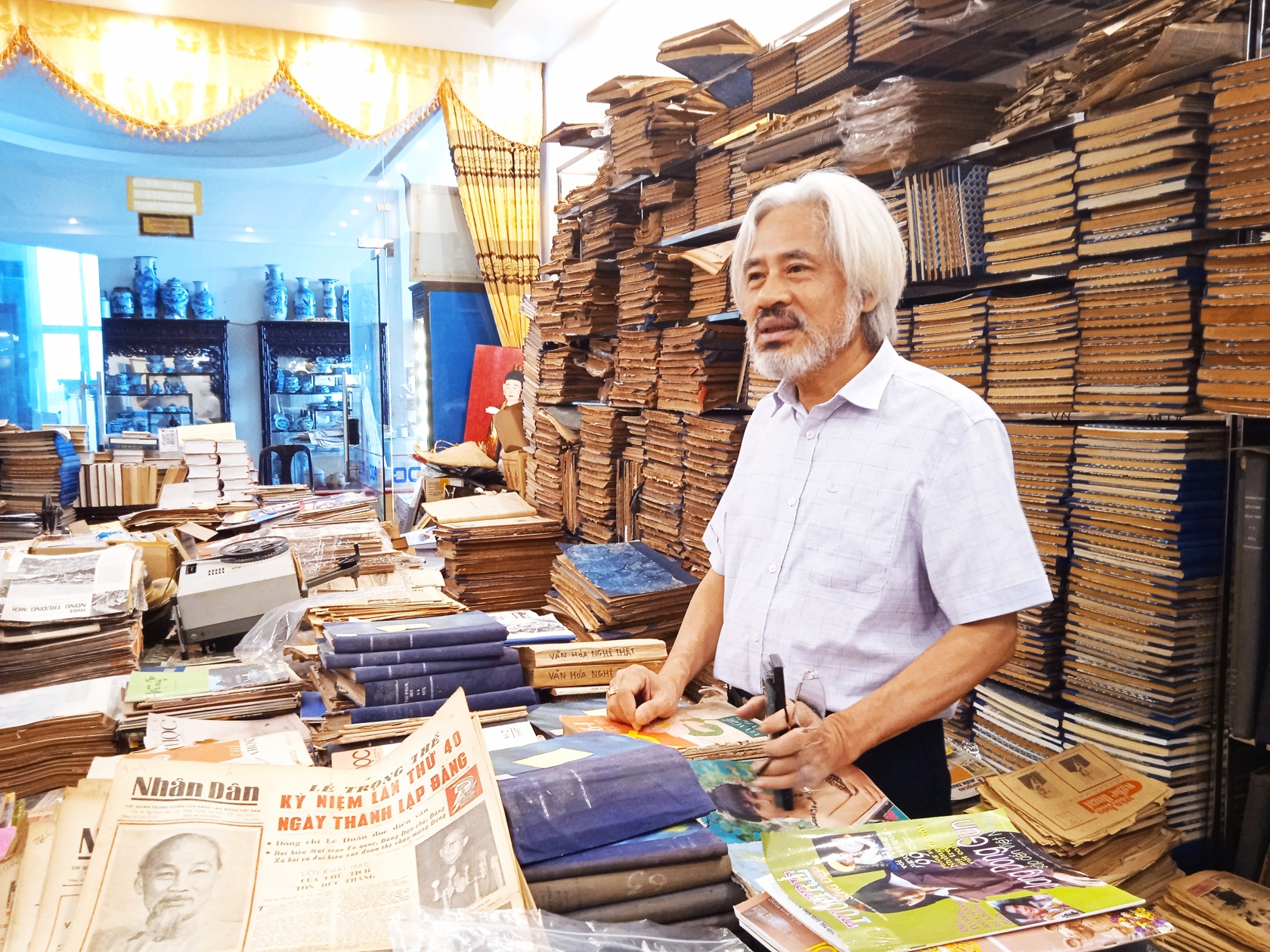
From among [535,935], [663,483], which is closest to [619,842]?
[535,935]

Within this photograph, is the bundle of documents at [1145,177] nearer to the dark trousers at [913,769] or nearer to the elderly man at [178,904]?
the dark trousers at [913,769]

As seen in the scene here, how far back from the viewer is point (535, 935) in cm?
79

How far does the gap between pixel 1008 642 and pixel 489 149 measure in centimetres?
628

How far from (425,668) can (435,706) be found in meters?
0.08

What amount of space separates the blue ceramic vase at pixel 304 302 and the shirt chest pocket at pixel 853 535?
24.8 ft

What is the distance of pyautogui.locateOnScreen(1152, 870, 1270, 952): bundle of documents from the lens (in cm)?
166

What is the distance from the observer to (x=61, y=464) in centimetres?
530

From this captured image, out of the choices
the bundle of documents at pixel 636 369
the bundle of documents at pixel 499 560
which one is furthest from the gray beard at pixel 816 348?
the bundle of documents at pixel 499 560

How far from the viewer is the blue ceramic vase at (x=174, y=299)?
7.56m

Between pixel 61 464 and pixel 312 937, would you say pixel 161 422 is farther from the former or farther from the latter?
pixel 312 937

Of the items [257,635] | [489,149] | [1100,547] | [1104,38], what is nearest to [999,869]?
[1100,547]

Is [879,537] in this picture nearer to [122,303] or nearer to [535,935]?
[535,935]

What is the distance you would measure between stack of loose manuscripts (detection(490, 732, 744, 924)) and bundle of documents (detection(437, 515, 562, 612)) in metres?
3.39

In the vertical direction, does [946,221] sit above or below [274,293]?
below
